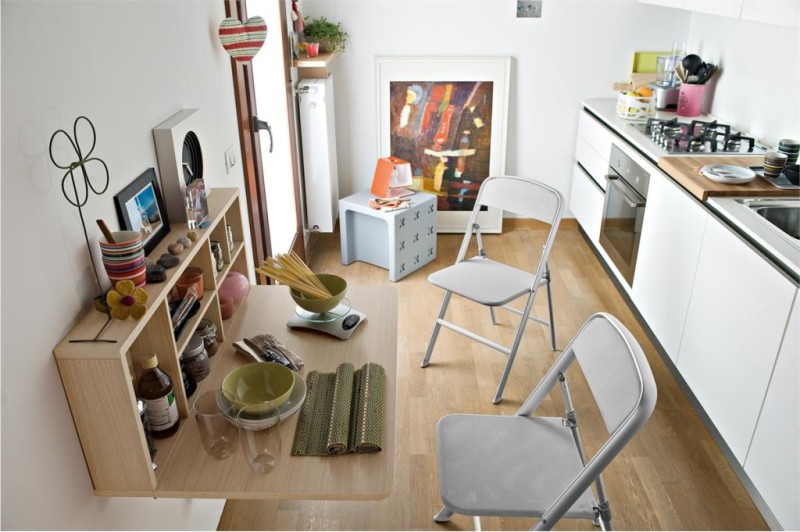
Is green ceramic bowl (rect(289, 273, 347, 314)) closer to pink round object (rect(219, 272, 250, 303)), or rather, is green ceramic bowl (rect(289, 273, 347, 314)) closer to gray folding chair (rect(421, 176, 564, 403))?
pink round object (rect(219, 272, 250, 303))

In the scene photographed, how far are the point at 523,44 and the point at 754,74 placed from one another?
53.3 inches

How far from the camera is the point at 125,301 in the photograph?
1219 mm

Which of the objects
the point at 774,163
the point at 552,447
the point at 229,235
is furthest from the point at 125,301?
the point at 774,163

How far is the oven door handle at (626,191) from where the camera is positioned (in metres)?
3.07

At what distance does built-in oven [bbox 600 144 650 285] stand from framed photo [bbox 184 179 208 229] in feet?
Answer: 7.06

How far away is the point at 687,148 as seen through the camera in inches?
115

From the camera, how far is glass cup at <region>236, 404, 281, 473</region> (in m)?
1.42

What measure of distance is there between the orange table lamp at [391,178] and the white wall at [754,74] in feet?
6.02

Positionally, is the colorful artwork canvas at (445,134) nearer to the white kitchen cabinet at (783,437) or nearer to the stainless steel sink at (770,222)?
the stainless steel sink at (770,222)

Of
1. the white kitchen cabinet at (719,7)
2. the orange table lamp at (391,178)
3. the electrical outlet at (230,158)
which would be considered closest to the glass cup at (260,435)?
the electrical outlet at (230,158)

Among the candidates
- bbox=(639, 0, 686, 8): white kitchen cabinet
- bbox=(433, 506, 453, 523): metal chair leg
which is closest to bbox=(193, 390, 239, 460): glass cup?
bbox=(433, 506, 453, 523): metal chair leg

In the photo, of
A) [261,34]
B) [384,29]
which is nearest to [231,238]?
[261,34]

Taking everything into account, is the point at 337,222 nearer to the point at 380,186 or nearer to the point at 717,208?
the point at 380,186

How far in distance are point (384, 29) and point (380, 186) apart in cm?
101
